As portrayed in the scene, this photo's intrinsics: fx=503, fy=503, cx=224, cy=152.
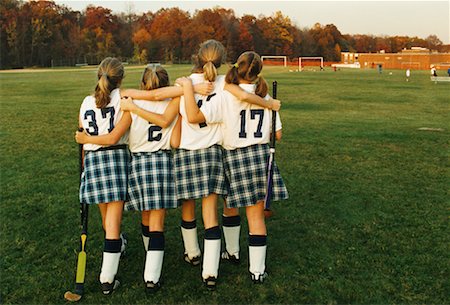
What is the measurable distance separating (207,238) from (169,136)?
0.89 metres

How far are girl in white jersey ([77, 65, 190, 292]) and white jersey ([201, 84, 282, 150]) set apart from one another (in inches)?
12.5

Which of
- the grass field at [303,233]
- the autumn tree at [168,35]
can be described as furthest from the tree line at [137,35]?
the grass field at [303,233]

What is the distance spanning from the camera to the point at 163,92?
394 cm

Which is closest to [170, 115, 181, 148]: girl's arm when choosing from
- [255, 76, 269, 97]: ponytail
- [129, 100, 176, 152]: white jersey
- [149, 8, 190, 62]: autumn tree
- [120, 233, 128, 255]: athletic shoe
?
[129, 100, 176, 152]: white jersey

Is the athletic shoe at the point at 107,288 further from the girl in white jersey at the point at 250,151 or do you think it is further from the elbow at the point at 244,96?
the elbow at the point at 244,96

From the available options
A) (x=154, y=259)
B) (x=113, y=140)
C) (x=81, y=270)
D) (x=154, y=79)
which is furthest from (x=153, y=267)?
(x=154, y=79)

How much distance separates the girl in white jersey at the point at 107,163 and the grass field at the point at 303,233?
319 millimetres

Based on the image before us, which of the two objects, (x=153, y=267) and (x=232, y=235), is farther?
(x=232, y=235)

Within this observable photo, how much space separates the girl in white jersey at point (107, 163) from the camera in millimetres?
3950

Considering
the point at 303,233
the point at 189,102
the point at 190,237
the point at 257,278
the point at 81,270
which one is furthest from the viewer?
the point at 303,233

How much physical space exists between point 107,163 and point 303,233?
2391mm

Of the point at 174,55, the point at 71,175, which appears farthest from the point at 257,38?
the point at 71,175

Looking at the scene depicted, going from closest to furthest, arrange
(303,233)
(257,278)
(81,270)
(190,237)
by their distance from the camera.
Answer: (81,270), (257,278), (190,237), (303,233)

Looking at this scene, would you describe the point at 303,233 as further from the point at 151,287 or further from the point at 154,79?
the point at 154,79
